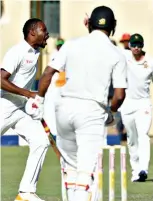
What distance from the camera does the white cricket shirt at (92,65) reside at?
7229 mm

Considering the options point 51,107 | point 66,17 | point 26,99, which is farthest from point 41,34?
point 66,17

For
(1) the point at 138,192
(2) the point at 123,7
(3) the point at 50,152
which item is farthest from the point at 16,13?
(1) the point at 138,192

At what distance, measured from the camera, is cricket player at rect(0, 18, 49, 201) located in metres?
9.02

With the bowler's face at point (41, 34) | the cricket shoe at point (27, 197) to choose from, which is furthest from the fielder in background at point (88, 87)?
the bowler's face at point (41, 34)

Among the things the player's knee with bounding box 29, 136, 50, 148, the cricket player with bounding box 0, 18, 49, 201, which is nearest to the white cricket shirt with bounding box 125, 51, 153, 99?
the cricket player with bounding box 0, 18, 49, 201

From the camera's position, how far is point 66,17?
56.0 ft

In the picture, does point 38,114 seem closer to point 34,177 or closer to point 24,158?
point 34,177

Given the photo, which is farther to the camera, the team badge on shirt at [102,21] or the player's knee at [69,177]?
the player's knee at [69,177]

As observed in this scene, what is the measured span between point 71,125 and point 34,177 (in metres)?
1.84

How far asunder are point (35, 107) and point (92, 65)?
1298mm

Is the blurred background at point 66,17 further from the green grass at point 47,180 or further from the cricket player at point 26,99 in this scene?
the cricket player at point 26,99

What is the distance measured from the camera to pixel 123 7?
16.3 m

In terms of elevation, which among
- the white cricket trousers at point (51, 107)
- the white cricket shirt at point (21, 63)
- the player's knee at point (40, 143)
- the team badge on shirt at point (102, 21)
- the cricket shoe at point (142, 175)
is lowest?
the white cricket trousers at point (51, 107)

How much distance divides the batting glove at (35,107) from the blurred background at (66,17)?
22.0 ft
